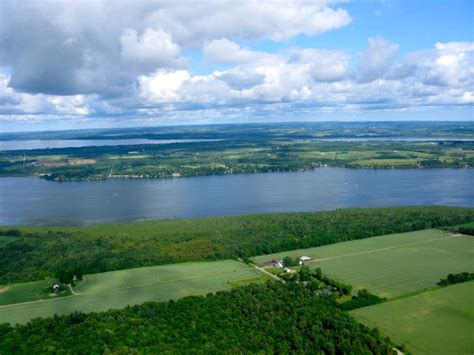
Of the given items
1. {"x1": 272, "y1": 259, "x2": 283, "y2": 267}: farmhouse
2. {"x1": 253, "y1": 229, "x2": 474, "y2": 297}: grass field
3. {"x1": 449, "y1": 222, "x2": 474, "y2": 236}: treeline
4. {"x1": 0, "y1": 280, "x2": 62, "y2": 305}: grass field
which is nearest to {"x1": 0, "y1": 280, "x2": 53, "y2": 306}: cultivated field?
{"x1": 0, "y1": 280, "x2": 62, "y2": 305}: grass field

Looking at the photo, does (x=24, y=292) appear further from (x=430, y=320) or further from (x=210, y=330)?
(x=430, y=320)

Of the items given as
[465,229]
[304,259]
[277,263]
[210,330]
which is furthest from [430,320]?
[465,229]

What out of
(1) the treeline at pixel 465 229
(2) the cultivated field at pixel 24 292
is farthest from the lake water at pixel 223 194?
(2) the cultivated field at pixel 24 292

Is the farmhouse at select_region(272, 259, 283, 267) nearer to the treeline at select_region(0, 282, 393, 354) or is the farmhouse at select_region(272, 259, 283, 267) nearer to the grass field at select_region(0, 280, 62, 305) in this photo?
the treeline at select_region(0, 282, 393, 354)

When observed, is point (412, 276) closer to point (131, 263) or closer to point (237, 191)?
point (131, 263)

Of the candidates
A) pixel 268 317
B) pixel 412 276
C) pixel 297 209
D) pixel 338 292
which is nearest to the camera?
pixel 268 317

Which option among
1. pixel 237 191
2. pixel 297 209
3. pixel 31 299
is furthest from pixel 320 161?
pixel 31 299

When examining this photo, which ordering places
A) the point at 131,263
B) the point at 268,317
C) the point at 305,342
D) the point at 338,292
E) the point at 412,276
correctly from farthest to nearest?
1. the point at 131,263
2. the point at 412,276
3. the point at 338,292
4. the point at 268,317
5. the point at 305,342
